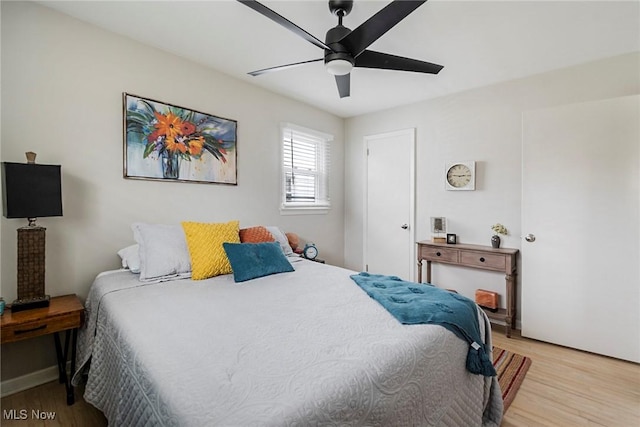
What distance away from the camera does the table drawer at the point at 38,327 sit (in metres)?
1.62

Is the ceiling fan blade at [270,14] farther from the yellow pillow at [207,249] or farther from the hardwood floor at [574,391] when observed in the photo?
the hardwood floor at [574,391]

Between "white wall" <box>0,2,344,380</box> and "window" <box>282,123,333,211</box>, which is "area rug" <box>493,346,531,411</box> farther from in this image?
"white wall" <box>0,2,344,380</box>

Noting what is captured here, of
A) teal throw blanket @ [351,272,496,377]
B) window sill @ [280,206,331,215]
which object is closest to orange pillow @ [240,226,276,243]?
window sill @ [280,206,331,215]

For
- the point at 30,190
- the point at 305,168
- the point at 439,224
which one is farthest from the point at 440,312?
the point at 305,168

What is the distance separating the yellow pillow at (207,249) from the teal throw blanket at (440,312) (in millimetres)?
1111

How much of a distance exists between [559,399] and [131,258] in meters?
3.10

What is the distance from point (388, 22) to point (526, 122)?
2.08 metres

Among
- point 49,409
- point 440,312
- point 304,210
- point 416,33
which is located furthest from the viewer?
point 304,210

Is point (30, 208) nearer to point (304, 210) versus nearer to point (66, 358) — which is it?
point (66, 358)

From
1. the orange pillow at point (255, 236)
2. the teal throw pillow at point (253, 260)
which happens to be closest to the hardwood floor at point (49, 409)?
the teal throw pillow at point (253, 260)

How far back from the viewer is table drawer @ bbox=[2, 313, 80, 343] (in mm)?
1623

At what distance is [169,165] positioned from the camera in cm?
263

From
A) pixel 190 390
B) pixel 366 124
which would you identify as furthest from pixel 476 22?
pixel 190 390

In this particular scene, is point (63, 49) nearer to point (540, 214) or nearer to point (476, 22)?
point (476, 22)
